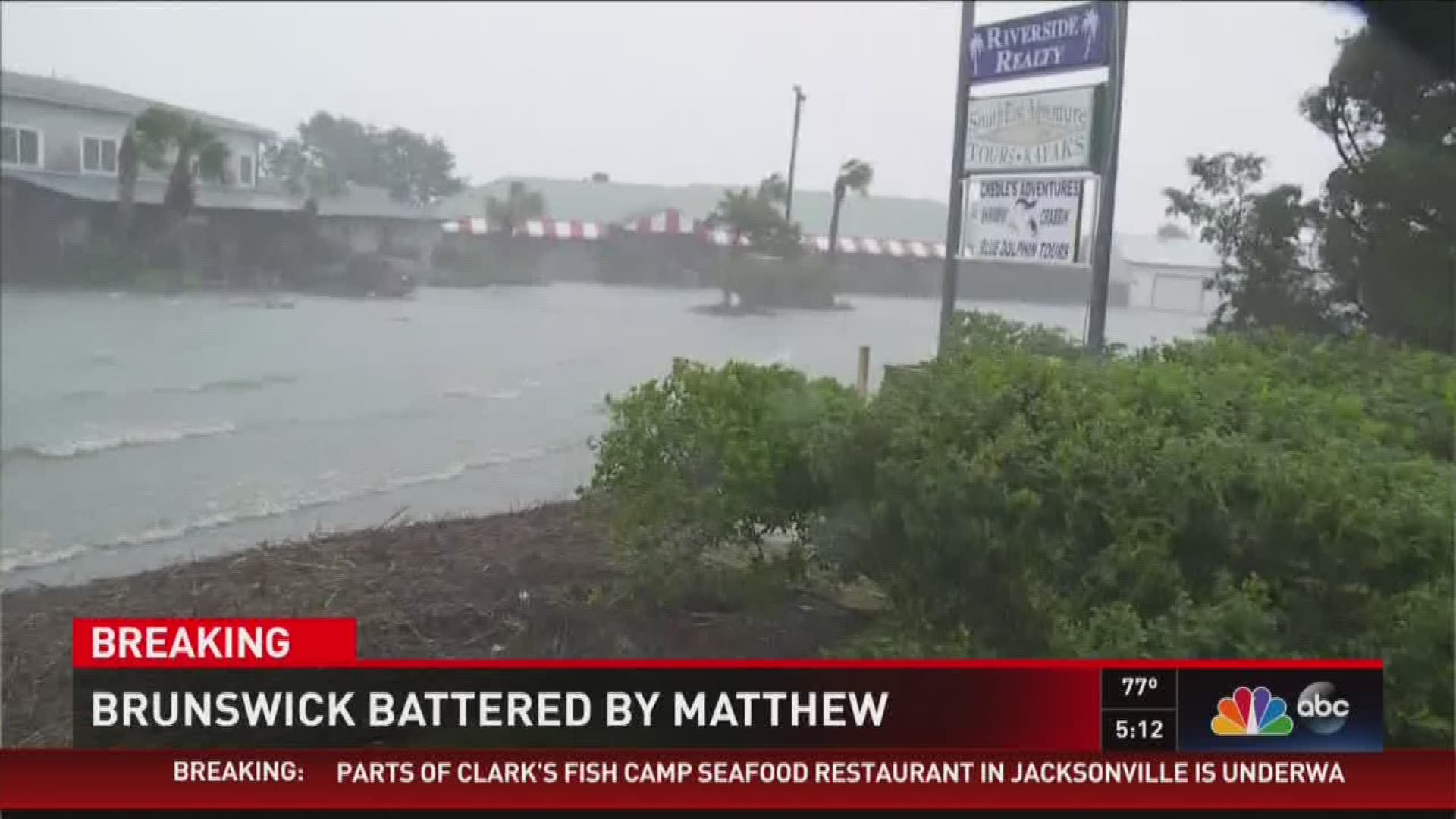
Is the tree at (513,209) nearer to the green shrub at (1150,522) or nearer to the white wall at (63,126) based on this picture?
the white wall at (63,126)

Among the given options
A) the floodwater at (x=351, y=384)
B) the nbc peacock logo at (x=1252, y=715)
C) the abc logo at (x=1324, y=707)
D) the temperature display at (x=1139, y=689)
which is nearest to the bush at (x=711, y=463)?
the temperature display at (x=1139, y=689)

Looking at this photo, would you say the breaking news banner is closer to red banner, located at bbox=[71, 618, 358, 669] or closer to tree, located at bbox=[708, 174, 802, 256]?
red banner, located at bbox=[71, 618, 358, 669]

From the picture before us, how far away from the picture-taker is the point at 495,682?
4590 millimetres

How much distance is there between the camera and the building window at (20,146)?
9.83 metres

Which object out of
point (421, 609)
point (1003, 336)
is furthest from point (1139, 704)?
point (421, 609)

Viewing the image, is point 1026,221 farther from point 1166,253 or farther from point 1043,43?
point 1166,253

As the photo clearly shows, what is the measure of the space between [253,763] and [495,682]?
0.72 m

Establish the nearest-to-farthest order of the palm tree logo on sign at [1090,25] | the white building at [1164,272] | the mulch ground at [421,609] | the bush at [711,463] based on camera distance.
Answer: the mulch ground at [421,609] < the bush at [711,463] < the palm tree logo on sign at [1090,25] < the white building at [1164,272]

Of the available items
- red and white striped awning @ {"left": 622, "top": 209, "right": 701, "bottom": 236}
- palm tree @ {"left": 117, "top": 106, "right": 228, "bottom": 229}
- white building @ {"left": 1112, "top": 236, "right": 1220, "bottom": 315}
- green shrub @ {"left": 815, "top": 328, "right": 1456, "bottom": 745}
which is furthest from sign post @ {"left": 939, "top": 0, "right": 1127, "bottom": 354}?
palm tree @ {"left": 117, "top": 106, "right": 228, "bottom": 229}

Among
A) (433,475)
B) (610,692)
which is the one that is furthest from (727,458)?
(433,475)

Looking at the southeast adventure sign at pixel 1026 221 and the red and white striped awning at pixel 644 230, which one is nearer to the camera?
the southeast adventure sign at pixel 1026 221

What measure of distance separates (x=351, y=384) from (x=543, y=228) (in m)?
1.78

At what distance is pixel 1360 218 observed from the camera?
871 centimetres

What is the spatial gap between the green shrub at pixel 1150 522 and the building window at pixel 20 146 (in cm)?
704
